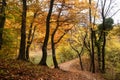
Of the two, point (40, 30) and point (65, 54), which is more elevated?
point (40, 30)

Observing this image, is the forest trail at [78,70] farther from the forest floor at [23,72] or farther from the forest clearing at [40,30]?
the forest floor at [23,72]

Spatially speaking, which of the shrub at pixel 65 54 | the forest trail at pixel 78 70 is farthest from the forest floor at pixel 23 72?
the shrub at pixel 65 54

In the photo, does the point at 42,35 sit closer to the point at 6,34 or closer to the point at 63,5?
the point at 63,5

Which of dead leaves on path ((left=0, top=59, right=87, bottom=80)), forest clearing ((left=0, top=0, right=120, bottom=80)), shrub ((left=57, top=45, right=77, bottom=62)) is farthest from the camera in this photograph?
shrub ((left=57, top=45, right=77, bottom=62))

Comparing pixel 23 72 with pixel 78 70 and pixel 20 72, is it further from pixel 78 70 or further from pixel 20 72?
pixel 78 70

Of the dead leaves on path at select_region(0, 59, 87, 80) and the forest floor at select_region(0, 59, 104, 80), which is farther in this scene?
the forest floor at select_region(0, 59, 104, 80)

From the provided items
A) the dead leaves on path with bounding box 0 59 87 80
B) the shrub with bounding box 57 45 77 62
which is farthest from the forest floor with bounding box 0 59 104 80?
the shrub with bounding box 57 45 77 62

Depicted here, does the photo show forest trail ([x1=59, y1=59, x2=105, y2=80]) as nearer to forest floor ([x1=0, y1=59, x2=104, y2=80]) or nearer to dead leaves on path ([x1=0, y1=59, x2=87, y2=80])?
forest floor ([x1=0, y1=59, x2=104, y2=80])

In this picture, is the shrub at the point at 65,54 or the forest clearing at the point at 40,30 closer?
the forest clearing at the point at 40,30

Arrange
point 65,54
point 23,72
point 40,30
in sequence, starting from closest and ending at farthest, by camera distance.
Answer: point 23,72 → point 40,30 → point 65,54

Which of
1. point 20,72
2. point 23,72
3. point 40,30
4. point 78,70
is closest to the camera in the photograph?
point 20,72

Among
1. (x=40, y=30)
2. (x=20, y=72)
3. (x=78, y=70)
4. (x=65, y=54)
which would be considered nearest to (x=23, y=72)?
(x=20, y=72)

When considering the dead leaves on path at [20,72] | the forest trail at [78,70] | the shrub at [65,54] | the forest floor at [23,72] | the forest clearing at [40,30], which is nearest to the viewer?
the dead leaves on path at [20,72]

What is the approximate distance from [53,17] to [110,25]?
49.3 ft
